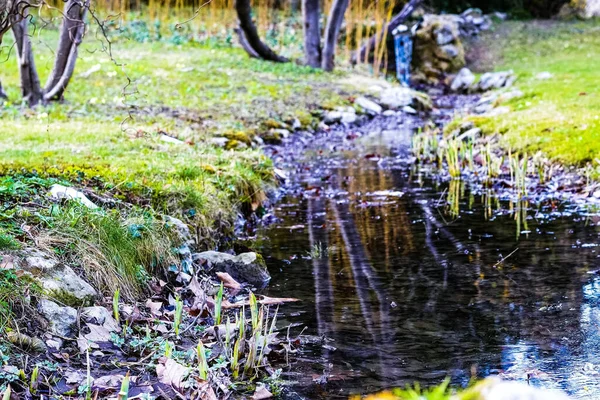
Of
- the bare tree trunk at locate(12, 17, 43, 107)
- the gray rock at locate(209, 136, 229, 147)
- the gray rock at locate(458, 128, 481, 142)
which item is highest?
the bare tree trunk at locate(12, 17, 43, 107)

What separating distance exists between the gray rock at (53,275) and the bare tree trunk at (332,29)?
17210 mm

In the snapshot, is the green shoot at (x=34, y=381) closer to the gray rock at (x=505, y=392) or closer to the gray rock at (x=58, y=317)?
the gray rock at (x=58, y=317)

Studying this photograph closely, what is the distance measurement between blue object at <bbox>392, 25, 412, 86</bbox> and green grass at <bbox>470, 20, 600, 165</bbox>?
3.16m

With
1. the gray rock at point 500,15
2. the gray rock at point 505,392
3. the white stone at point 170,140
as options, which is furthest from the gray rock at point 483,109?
the gray rock at point 500,15

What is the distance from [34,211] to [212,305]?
4.71 feet

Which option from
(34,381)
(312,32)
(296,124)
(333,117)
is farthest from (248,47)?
(34,381)

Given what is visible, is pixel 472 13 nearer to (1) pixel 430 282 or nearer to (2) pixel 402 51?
(2) pixel 402 51

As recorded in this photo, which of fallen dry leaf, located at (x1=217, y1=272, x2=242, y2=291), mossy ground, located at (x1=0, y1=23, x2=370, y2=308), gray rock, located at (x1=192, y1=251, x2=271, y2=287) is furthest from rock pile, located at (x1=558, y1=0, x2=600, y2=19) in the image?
fallen dry leaf, located at (x1=217, y1=272, x2=242, y2=291)

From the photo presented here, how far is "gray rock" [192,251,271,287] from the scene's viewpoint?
5.34 m

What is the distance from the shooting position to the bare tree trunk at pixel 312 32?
21.1 meters

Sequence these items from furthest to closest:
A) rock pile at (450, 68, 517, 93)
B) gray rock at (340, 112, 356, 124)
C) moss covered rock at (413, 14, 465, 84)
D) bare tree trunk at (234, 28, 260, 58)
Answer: moss covered rock at (413, 14, 465, 84), bare tree trunk at (234, 28, 260, 58), rock pile at (450, 68, 517, 93), gray rock at (340, 112, 356, 124)

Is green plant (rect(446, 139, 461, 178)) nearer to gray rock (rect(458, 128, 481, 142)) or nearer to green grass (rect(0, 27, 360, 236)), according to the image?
gray rock (rect(458, 128, 481, 142))

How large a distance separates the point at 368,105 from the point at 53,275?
14.1 metres

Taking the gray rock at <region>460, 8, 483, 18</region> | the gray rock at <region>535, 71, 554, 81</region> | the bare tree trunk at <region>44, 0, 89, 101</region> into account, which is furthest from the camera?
the gray rock at <region>460, 8, 483, 18</region>
